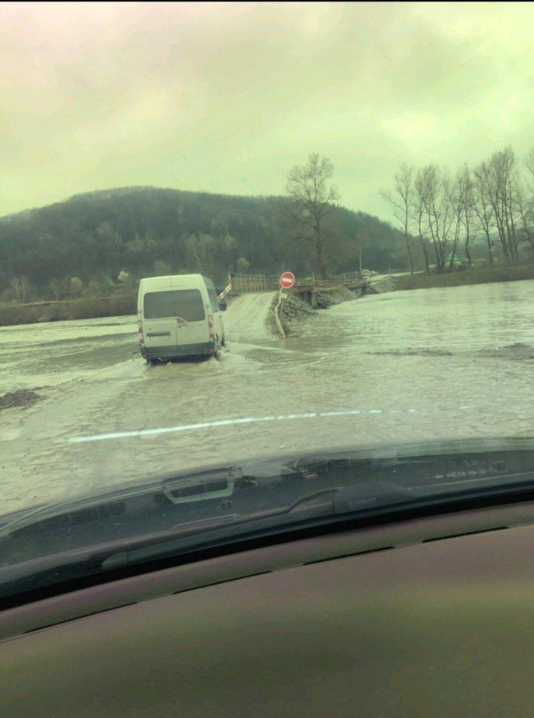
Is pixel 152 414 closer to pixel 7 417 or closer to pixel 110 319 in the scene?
pixel 7 417

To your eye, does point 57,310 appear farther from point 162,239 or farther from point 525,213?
point 525,213

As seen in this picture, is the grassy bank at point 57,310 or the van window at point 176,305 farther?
the van window at point 176,305

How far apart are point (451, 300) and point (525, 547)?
98.3ft

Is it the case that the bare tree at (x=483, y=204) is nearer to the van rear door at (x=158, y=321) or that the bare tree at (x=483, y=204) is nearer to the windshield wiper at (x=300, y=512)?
the van rear door at (x=158, y=321)

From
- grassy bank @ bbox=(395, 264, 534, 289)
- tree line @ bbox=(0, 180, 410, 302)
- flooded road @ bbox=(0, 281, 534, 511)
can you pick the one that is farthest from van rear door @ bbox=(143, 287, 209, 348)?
grassy bank @ bbox=(395, 264, 534, 289)

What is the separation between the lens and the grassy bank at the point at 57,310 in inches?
382

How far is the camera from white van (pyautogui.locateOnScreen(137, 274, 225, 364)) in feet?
45.2

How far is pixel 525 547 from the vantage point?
1890mm

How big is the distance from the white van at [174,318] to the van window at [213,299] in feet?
1.78

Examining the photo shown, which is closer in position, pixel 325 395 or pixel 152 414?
pixel 152 414

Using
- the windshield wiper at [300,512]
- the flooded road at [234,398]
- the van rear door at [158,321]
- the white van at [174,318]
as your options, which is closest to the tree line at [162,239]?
the white van at [174,318]

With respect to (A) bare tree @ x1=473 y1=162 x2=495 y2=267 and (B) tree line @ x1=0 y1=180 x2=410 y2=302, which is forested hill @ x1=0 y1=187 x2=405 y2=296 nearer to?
(B) tree line @ x1=0 y1=180 x2=410 y2=302

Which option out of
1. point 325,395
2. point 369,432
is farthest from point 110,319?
point 369,432

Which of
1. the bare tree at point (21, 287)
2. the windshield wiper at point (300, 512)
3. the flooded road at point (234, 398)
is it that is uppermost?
the bare tree at point (21, 287)
